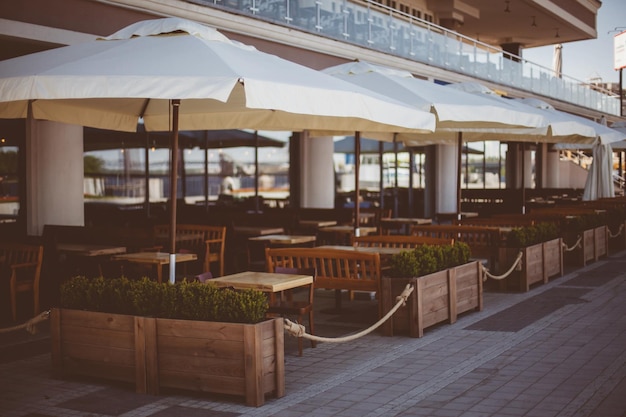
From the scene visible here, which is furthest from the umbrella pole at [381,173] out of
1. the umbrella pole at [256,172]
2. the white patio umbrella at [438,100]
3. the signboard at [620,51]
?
the signboard at [620,51]

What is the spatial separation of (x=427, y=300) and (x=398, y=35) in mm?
14861

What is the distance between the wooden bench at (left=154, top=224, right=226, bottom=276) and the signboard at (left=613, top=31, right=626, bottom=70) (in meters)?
41.3

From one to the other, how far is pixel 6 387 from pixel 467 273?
581cm

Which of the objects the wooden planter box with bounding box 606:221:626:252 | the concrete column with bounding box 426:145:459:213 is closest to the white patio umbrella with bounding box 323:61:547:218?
the wooden planter box with bounding box 606:221:626:252

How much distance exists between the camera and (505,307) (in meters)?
11.6

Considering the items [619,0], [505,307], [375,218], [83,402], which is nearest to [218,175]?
[375,218]

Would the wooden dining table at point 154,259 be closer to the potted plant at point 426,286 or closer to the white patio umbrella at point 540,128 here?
the potted plant at point 426,286

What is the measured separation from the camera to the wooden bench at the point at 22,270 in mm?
10492

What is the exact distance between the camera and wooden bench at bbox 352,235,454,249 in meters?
11.4

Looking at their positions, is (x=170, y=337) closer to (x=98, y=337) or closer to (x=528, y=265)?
(x=98, y=337)

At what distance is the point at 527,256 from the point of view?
13.1 meters

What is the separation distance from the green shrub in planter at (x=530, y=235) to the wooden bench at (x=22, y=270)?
23.1 ft

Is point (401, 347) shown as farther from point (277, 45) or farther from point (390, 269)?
point (277, 45)

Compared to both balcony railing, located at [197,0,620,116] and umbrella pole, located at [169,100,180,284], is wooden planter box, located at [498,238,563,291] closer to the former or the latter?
umbrella pole, located at [169,100,180,284]
